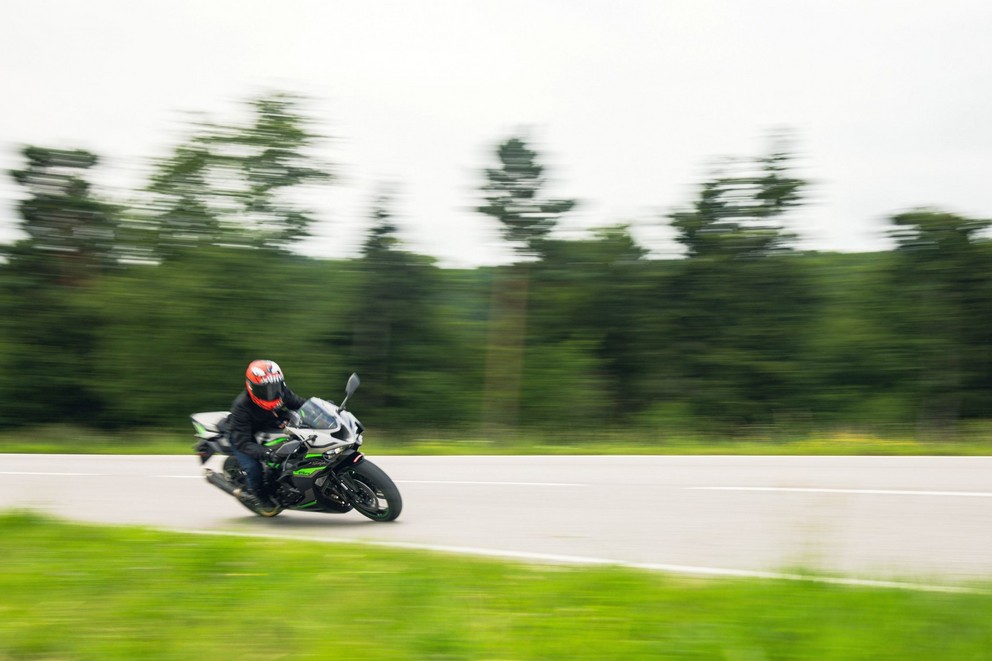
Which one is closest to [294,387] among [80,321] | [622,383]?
[80,321]

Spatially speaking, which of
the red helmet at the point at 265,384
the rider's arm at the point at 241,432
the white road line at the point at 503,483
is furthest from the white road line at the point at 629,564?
the white road line at the point at 503,483

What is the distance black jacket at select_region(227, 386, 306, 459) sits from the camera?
8922 mm

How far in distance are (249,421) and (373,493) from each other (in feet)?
4.85

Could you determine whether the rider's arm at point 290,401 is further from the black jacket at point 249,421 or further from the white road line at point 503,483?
the white road line at point 503,483

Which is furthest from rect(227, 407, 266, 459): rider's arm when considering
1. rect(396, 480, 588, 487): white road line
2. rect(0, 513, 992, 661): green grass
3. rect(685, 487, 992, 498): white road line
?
rect(685, 487, 992, 498): white road line

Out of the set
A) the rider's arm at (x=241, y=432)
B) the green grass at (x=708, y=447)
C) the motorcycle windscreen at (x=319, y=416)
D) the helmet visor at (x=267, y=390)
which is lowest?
the green grass at (x=708, y=447)

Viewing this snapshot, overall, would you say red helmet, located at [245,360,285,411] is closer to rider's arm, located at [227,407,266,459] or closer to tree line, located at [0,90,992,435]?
rider's arm, located at [227,407,266,459]

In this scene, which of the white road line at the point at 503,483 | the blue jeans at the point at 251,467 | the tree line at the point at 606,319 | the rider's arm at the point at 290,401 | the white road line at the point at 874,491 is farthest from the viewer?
the tree line at the point at 606,319

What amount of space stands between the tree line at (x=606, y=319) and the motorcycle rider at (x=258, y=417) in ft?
81.5

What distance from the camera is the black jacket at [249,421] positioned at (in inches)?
351

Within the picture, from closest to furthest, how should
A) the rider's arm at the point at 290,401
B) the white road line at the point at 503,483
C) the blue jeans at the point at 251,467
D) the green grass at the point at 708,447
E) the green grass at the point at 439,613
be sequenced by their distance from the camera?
the green grass at the point at 439,613, the blue jeans at the point at 251,467, the rider's arm at the point at 290,401, the white road line at the point at 503,483, the green grass at the point at 708,447

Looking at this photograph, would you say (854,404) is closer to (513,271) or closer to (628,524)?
(513,271)

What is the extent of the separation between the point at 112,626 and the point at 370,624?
145 centimetres

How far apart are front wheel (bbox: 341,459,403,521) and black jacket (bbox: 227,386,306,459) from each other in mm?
925
